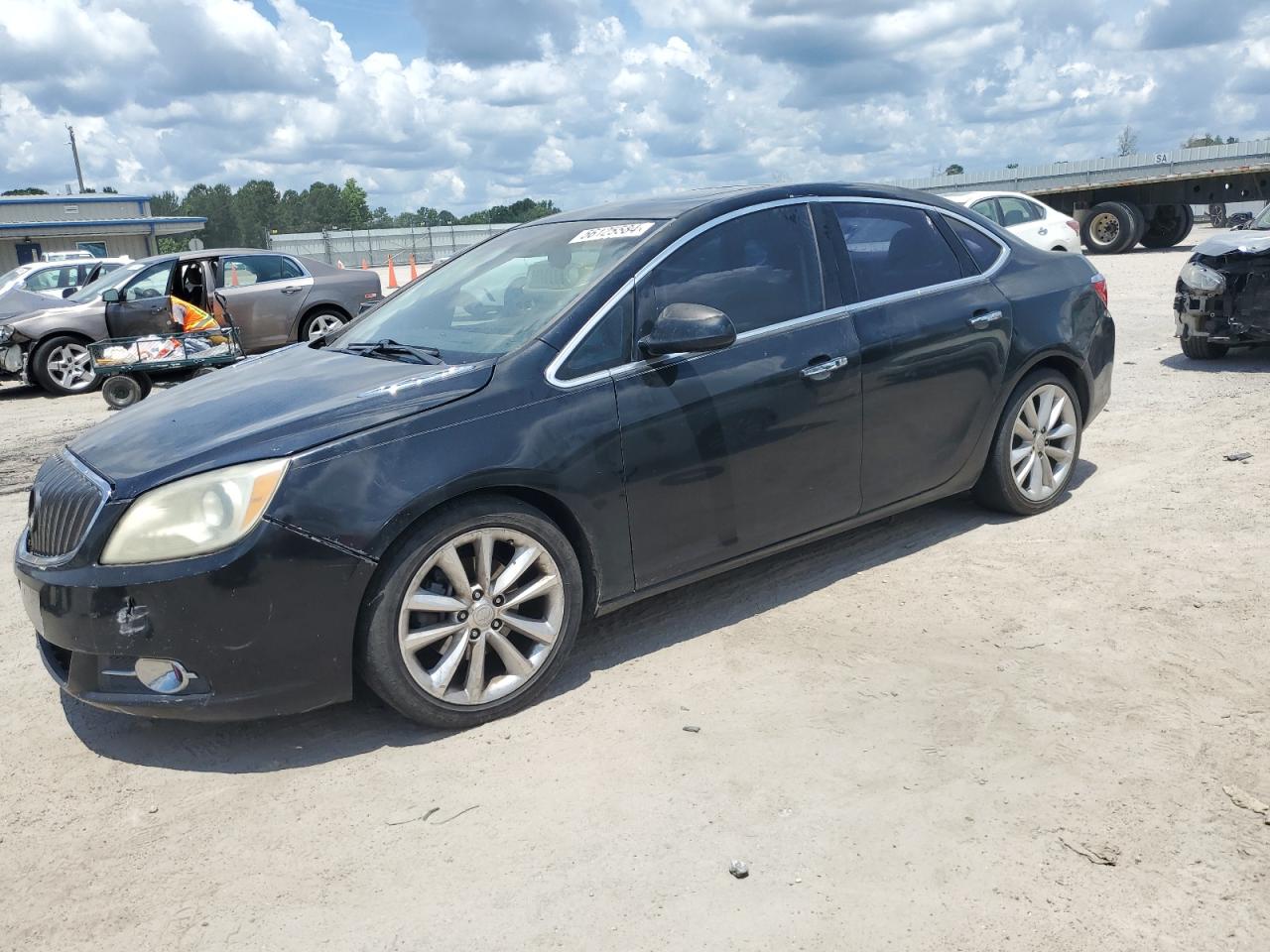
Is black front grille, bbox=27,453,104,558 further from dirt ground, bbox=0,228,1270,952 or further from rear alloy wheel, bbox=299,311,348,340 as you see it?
rear alloy wheel, bbox=299,311,348,340

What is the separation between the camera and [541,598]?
370 centimetres

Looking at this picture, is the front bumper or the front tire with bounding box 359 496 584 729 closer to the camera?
the front bumper

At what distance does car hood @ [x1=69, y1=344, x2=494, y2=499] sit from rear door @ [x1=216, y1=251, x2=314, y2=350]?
30.9ft

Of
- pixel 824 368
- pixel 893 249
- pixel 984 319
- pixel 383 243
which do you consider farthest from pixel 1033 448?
pixel 383 243

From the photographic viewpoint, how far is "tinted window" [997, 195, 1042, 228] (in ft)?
50.1

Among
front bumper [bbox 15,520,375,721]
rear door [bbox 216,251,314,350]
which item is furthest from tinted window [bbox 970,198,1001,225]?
front bumper [bbox 15,520,375,721]

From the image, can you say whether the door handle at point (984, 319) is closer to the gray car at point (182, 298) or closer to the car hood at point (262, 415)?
the car hood at point (262, 415)

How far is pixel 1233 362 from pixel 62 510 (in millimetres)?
9417

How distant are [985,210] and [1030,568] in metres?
11.6

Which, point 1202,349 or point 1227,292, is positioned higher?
point 1227,292

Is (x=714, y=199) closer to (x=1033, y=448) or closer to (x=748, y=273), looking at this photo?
(x=748, y=273)

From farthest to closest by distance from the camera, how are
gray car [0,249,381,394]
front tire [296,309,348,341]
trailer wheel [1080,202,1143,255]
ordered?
1. trailer wheel [1080,202,1143,255]
2. front tire [296,309,348,341]
3. gray car [0,249,381,394]

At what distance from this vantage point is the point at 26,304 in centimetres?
1296

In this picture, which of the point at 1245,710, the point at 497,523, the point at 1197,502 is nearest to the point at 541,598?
the point at 497,523
